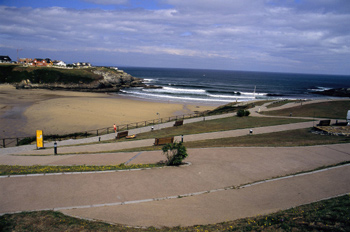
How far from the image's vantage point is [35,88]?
65625 millimetres

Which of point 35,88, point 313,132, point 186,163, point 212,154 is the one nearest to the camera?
point 186,163

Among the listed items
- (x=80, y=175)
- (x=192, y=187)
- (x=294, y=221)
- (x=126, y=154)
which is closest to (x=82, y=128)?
(x=126, y=154)

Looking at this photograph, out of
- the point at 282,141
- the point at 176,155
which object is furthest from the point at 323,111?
the point at 176,155

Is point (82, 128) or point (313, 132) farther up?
point (313, 132)

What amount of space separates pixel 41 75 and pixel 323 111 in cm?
7589

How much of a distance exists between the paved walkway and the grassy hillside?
66.1m

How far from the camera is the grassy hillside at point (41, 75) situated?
68.8 meters

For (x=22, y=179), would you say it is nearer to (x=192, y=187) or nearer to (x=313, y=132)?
(x=192, y=187)

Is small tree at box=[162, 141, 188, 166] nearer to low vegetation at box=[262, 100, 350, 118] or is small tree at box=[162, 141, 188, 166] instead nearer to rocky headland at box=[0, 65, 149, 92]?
low vegetation at box=[262, 100, 350, 118]

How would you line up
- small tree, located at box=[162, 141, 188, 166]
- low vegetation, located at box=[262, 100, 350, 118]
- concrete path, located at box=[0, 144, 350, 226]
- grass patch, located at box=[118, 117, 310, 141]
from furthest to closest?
1. low vegetation, located at box=[262, 100, 350, 118]
2. grass patch, located at box=[118, 117, 310, 141]
3. small tree, located at box=[162, 141, 188, 166]
4. concrete path, located at box=[0, 144, 350, 226]

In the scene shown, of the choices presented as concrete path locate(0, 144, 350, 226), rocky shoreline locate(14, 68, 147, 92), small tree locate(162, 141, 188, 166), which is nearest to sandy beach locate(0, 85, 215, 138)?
small tree locate(162, 141, 188, 166)

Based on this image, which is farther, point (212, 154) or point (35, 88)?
point (35, 88)

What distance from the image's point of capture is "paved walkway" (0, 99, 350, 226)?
279 inches

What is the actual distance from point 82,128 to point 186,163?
18.8m
